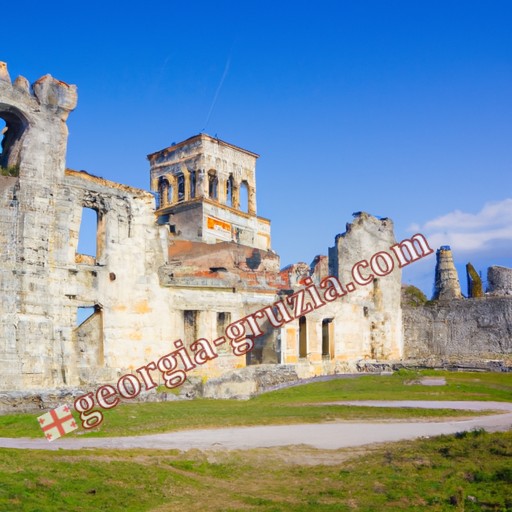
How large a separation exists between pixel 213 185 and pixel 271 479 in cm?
3429

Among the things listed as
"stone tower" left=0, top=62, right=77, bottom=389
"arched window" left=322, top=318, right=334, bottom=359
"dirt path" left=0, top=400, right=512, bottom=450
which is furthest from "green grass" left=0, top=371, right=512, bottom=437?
"arched window" left=322, top=318, right=334, bottom=359

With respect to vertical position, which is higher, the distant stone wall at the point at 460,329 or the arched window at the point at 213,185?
the arched window at the point at 213,185

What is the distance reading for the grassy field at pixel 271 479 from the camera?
9.48 metres

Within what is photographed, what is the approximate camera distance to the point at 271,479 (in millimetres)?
11195

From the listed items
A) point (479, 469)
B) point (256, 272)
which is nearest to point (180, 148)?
point (256, 272)

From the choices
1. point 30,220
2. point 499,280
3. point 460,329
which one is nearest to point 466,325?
point 460,329

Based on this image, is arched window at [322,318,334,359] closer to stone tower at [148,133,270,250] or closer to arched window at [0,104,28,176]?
stone tower at [148,133,270,250]

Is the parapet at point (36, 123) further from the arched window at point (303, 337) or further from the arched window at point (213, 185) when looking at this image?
the arched window at point (213, 185)

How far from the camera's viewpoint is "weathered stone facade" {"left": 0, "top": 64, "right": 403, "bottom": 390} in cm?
2192

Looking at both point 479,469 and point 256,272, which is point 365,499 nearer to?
point 479,469

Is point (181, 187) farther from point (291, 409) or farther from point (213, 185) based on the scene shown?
point (291, 409)

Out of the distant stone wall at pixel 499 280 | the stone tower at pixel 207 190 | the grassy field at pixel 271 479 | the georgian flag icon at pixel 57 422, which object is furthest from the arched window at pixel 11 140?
the distant stone wall at pixel 499 280

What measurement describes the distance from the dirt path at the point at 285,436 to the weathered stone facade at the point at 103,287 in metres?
8.05

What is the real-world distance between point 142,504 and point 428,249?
27.2 metres
